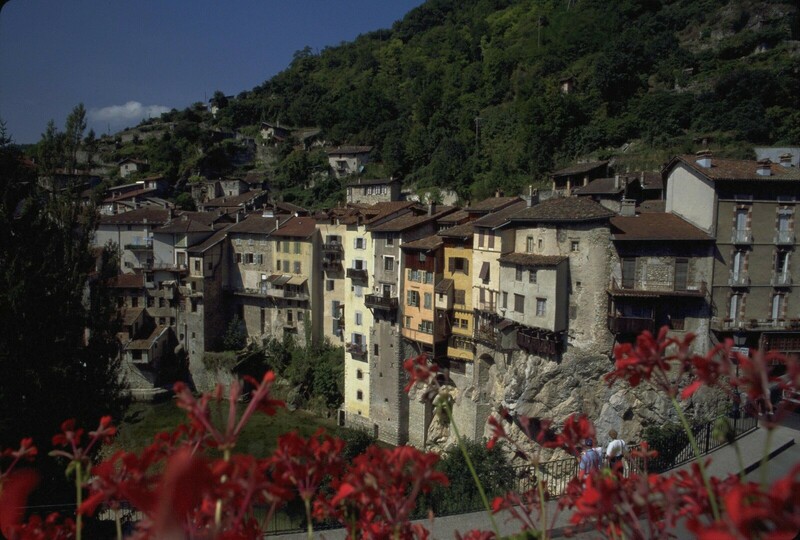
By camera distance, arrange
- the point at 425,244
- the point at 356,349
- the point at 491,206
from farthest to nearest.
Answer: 1. the point at 356,349
2. the point at 491,206
3. the point at 425,244

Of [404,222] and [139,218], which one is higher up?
[139,218]

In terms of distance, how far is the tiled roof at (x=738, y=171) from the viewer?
21656mm

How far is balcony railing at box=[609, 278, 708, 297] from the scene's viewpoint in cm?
2230

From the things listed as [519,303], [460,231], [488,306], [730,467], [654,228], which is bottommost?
[730,467]

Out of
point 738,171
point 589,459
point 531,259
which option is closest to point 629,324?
point 531,259

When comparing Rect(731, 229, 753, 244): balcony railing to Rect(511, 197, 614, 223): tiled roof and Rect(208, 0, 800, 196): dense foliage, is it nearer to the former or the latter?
Rect(511, 197, 614, 223): tiled roof

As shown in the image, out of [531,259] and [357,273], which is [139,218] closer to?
[357,273]

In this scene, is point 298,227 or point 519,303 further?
point 298,227

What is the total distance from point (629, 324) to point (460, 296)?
32.1 ft

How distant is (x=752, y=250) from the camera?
22.4m

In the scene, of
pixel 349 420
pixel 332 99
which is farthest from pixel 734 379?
pixel 332 99

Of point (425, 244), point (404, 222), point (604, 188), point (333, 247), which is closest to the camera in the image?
point (425, 244)

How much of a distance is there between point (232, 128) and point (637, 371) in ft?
315

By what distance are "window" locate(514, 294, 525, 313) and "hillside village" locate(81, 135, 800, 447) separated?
351 mm
